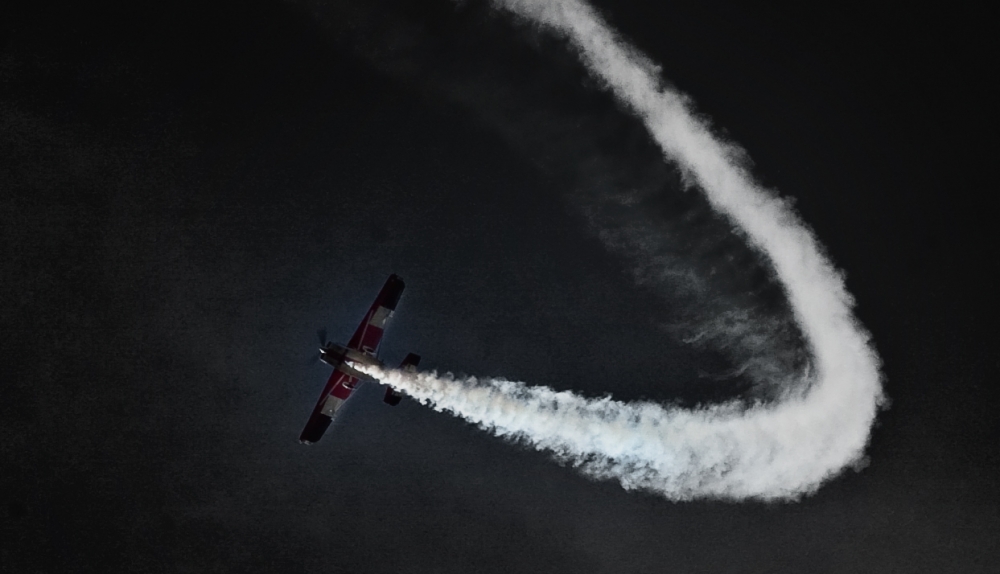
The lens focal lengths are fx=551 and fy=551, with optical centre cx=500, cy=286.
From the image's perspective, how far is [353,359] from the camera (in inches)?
445

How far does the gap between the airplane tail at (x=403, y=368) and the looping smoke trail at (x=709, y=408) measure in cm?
33

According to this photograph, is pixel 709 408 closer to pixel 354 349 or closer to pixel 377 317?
pixel 377 317

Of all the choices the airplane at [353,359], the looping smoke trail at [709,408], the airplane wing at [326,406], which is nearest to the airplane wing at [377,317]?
the airplane at [353,359]

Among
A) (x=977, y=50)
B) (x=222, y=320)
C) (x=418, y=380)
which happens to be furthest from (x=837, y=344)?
(x=222, y=320)

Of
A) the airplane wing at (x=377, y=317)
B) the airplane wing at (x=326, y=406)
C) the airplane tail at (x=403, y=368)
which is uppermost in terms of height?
the airplane wing at (x=377, y=317)

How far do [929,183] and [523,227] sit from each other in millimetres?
9185

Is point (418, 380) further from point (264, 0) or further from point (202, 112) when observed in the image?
point (264, 0)

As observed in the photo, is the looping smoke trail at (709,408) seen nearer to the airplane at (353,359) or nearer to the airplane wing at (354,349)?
the airplane at (353,359)

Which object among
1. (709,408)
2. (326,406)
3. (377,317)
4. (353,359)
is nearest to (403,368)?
(353,359)

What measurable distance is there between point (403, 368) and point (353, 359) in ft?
3.39

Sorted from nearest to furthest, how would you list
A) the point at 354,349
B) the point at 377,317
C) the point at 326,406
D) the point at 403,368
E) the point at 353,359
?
the point at 353,359 < the point at 403,368 < the point at 354,349 < the point at 377,317 < the point at 326,406

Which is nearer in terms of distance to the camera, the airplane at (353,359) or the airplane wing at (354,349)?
the airplane at (353,359)

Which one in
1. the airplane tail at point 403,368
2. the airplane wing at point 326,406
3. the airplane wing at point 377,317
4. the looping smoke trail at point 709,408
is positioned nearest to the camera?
the airplane tail at point 403,368

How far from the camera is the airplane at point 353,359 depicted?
11320 mm
